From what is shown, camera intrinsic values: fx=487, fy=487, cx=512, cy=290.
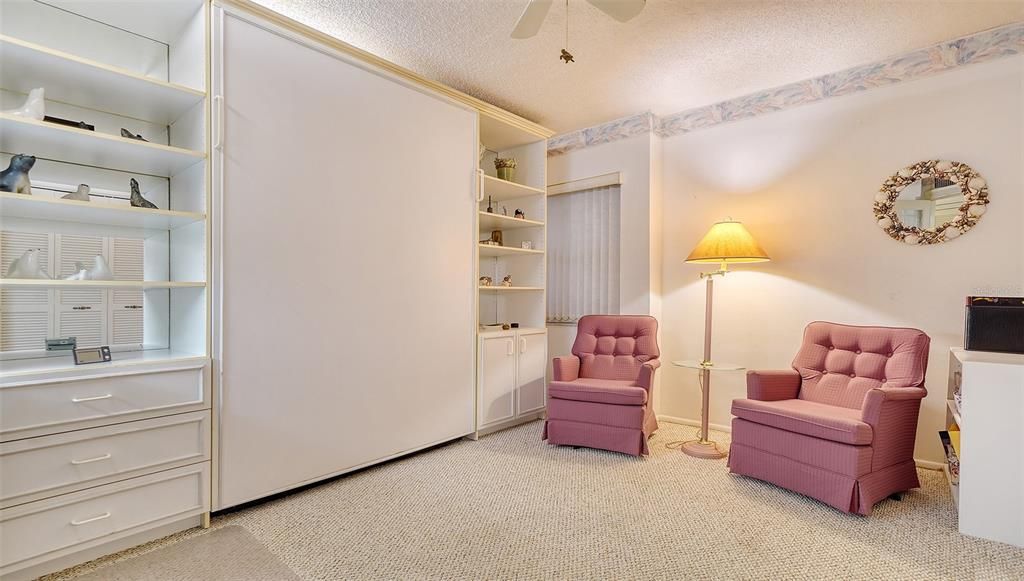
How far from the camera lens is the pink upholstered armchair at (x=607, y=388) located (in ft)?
10.4

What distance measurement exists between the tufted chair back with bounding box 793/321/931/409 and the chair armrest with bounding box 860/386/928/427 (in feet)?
0.45

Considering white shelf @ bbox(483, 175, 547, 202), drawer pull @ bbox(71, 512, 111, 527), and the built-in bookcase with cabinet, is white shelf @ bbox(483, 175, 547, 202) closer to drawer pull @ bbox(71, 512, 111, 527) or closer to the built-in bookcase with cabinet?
the built-in bookcase with cabinet

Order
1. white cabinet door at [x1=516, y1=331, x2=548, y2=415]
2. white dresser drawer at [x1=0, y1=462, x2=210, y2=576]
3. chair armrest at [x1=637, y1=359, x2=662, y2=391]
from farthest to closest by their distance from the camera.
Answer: white cabinet door at [x1=516, y1=331, x2=548, y2=415] < chair armrest at [x1=637, y1=359, x2=662, y2=391] < white dresser drawer at [x1=0, y1=462, x2=210, y2=576]

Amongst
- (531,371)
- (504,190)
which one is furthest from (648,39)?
(531,371)

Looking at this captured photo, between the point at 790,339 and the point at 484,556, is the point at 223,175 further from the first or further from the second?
Result: the point at 790,339

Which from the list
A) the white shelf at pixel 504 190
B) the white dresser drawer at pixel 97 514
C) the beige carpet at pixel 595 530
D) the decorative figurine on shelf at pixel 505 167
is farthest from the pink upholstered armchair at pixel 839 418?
the white dresser drawer at pixel 97 514

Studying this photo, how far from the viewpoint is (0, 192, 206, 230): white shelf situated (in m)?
1.87

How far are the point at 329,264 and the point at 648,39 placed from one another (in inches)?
90.5

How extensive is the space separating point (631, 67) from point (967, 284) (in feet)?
8.03

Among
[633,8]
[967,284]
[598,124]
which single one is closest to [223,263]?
[633,8]

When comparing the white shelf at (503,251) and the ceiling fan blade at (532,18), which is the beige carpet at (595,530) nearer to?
the white shelf at (503,251)

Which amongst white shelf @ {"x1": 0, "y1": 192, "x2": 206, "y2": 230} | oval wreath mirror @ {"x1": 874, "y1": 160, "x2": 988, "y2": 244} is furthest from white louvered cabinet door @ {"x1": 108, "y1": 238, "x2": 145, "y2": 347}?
oval wreath mirror @ {"x1": 874, "y1": 160, "x2": 988, "y2": 244}

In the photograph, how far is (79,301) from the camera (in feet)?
7.39

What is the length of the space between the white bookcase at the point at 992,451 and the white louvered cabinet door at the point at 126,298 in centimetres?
394
